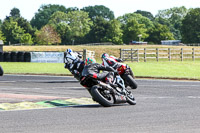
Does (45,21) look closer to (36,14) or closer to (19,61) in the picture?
(36,14)

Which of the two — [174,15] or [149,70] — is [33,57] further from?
[174,15]

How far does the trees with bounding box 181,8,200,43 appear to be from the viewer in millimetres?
122438

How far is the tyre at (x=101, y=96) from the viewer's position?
11.5 meters

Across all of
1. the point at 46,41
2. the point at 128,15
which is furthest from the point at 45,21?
→ the point at 46,41

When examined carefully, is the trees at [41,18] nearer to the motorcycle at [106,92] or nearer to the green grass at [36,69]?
the green grass at [36,69]

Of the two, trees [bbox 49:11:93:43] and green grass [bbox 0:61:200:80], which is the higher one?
trees [bbox 49:11:93:43]

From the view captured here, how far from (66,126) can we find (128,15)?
166448 mm

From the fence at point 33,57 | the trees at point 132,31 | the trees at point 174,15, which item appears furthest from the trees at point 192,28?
the fence at point 33,57

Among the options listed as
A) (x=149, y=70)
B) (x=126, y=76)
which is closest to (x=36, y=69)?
(x=149, y=70)

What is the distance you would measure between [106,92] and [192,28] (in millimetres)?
115359

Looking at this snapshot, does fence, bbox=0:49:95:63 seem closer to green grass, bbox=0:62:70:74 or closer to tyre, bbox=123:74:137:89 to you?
green grass, bbox=0:62:70:74

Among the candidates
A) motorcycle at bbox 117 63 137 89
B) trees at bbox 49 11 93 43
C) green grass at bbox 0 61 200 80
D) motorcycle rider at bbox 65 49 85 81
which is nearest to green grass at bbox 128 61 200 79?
green grass at bbox 0 61 200 80

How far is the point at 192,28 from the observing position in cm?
12400

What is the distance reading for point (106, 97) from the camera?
11914mm
